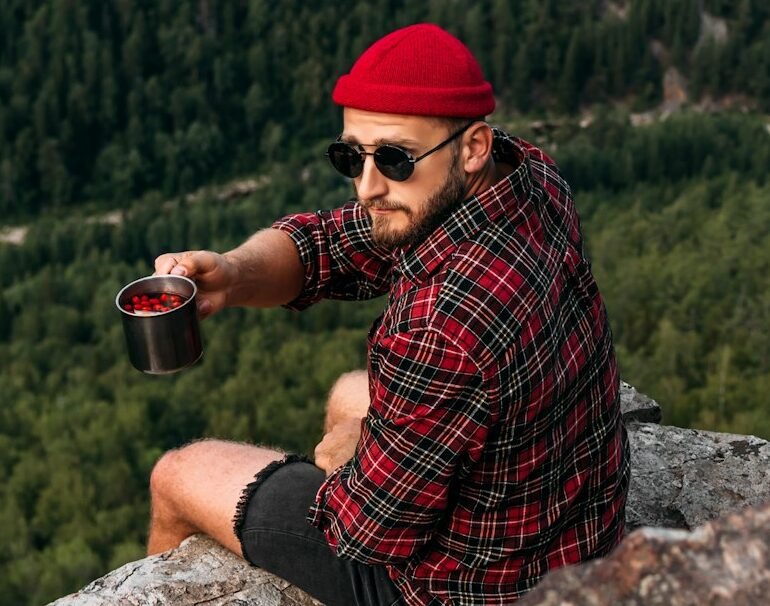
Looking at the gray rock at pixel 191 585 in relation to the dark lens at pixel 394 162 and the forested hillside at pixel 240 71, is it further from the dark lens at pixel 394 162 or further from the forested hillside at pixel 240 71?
the forested hillside at pixel 240 71

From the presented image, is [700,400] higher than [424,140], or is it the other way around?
[424,140]

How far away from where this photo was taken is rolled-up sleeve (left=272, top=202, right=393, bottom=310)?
165 inches

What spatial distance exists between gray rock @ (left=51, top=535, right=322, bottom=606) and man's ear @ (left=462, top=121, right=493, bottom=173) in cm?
182

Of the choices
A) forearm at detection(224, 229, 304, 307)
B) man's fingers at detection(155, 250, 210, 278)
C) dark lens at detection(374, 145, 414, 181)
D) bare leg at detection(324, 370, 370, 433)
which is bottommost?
bare leg at detection(324, 370, 370, 433)

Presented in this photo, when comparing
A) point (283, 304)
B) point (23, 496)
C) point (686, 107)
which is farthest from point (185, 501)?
point (686, 107)

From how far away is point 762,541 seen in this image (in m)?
1.82

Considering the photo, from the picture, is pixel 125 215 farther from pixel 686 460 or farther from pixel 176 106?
pixel 686 460

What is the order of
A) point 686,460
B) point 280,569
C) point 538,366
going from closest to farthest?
1. point 538,366
2. point 280,569
3. point 686,460

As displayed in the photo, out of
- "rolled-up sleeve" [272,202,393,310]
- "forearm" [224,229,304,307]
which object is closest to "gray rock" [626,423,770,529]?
"rolled-up sleeve" [272,202,393,310]

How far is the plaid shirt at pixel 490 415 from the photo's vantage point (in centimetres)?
299

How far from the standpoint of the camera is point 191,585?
3969 mm

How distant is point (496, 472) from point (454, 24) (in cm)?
9910

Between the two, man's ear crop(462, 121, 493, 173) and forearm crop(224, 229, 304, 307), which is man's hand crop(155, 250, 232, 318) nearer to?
forearm crop(224, 229, 304, 307)

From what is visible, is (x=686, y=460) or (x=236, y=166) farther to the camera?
(x=236, y=166)
